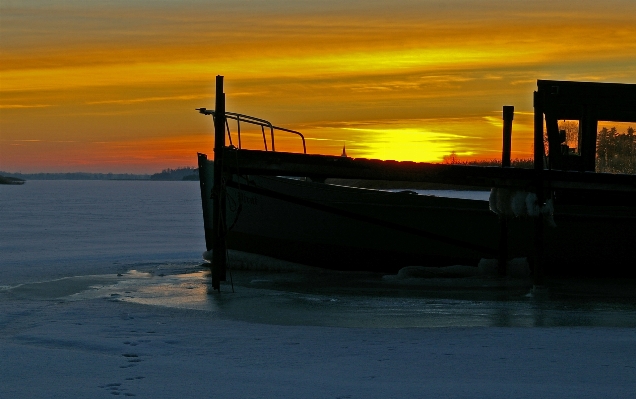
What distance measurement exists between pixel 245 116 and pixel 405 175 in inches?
128

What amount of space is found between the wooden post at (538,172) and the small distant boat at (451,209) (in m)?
0.02

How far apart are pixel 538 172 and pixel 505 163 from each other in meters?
1.92

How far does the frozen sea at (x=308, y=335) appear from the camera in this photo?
5.83 m

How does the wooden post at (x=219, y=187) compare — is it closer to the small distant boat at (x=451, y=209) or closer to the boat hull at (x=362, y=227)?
the small distant boat at (x=451, y=209)

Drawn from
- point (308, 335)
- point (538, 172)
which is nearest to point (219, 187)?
point (308, 335)

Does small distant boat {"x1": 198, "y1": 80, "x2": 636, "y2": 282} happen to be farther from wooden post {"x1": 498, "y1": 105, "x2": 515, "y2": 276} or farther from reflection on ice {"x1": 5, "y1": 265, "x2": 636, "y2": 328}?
reflection on ice {"x1": 5, "y1": 265, "x2": 636, "y2": 328}

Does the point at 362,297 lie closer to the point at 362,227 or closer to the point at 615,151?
the point at 362,227

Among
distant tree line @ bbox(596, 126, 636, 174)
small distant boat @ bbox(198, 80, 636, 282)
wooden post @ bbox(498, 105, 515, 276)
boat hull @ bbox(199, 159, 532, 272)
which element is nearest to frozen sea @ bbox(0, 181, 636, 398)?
wooden post @ bbox(498, 105, 515, 276)

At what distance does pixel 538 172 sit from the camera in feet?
39.3

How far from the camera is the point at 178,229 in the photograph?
82.2ft

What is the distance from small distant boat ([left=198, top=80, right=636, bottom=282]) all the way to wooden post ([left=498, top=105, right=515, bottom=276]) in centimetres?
6

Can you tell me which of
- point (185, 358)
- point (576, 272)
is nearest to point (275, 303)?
point (185, 358)

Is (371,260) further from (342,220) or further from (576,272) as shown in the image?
(576,272)

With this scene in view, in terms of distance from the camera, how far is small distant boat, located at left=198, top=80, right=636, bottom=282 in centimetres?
1189
